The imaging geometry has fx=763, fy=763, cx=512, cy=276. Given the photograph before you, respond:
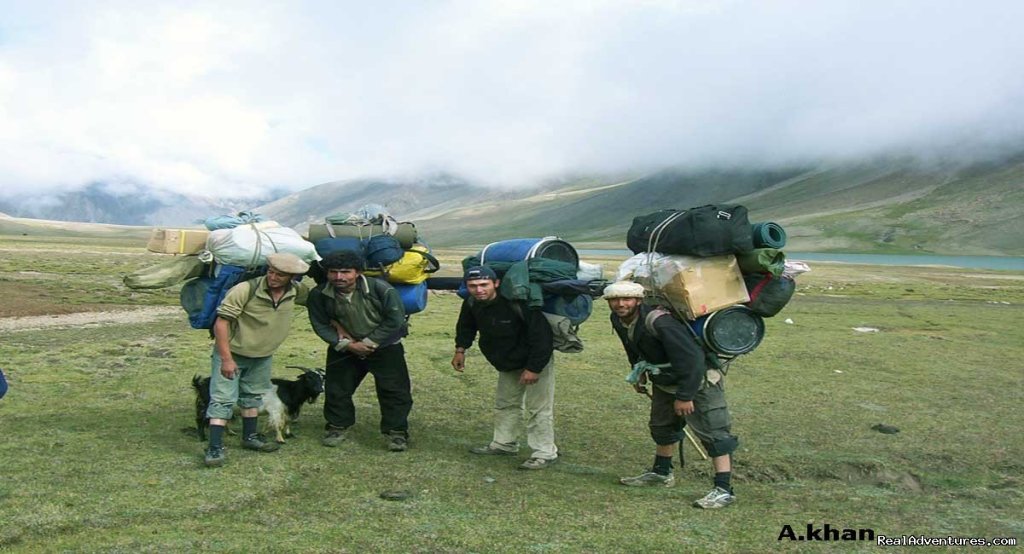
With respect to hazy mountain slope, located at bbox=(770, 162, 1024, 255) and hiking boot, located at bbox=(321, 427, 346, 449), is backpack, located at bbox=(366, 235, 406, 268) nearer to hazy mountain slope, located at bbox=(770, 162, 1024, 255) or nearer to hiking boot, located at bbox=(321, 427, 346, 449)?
hiking boot, located at bbox=(321, 427, 346, 449)

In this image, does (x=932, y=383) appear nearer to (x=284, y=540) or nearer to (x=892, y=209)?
(x=284, y=540)

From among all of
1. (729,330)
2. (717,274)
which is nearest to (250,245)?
(717,274)

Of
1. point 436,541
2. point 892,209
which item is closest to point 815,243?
point 892,209

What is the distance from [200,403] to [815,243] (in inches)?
7233

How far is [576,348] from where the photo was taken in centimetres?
894

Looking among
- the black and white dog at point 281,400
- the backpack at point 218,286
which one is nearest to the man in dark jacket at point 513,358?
the black and white dog at point 281,400

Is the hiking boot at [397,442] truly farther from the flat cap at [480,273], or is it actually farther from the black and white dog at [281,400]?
the flat cap at [480,273]

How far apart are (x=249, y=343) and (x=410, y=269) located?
203 centimetres

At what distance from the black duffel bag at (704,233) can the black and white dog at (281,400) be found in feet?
15.3

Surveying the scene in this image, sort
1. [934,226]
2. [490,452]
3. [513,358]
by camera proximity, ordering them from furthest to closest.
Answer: [934,226] → [490,452] → [513,358]

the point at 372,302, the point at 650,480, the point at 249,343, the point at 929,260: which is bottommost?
the point at 929,260

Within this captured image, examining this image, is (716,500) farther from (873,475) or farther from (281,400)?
(281,400)

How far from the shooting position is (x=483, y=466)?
852 centimetres

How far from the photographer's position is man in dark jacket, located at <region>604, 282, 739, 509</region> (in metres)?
7.33
